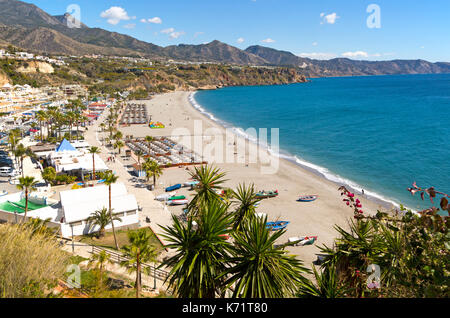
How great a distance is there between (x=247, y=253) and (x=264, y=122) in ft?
275

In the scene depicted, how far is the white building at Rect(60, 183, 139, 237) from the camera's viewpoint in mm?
24000

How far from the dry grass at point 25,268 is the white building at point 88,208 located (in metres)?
11.8

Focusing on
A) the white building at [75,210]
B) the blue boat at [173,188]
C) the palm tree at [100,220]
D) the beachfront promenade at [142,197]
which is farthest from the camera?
the blue boat at [173,188]

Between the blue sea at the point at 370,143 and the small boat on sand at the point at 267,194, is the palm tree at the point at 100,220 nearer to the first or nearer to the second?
the small boat on sand at the point at 267,194

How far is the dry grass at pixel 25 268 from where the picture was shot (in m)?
9.33

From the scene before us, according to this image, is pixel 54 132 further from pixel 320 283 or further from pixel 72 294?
pixel 320 283

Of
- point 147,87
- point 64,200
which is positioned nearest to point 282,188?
point 64,200

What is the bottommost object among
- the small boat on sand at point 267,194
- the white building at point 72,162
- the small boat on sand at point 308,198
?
the small boat on sand at point 308,198

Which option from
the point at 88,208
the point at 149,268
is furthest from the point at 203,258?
the point at 88,208

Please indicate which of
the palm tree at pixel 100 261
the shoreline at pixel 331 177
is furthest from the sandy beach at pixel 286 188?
the palm tree at pixel 100 261

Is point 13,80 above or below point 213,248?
above

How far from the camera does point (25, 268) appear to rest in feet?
33.3

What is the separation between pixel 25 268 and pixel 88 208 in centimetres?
1539
